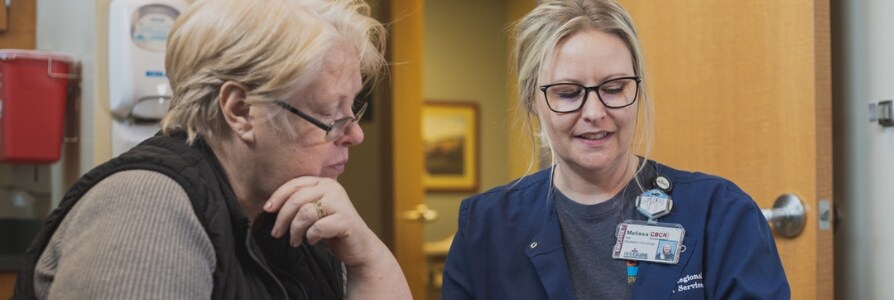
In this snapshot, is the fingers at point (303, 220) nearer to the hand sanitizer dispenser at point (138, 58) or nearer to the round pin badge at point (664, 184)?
the round pin badge at point (664, 184)

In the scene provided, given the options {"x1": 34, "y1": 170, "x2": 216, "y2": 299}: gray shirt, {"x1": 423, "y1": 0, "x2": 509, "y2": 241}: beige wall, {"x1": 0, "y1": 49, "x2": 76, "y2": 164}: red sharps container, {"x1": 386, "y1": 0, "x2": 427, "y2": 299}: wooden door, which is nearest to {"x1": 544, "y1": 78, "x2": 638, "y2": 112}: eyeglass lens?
{"x1": 34, "y1": 170, "x2": 216, "y2": 299}: gray shirt

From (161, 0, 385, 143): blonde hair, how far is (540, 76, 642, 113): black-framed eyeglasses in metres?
0.44

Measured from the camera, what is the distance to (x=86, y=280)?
94 centimetres

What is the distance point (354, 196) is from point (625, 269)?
9.95ft

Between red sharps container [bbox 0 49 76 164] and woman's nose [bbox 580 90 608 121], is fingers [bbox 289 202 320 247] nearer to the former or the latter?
woman's nose [bbox 580 90 608 121]

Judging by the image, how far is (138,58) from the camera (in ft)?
7.23

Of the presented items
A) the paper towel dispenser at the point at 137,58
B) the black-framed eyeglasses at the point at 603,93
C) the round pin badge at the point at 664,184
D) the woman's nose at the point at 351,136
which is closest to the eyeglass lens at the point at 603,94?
the black-framed eyeglasses at the point at 603,93

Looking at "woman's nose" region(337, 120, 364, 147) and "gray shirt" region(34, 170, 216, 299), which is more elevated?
"woman's nose" region(337, 120, 364, 147)

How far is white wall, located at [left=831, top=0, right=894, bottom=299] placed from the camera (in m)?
1.95

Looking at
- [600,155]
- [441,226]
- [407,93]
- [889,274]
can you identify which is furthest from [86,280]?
[441,226]

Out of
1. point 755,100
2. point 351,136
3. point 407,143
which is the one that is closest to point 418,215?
point 407,143

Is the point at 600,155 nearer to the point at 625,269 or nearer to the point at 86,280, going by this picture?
the point at 625,269

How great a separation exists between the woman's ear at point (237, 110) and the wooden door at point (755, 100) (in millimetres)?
1040

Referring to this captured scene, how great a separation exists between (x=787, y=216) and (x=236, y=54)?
123 centimetres
